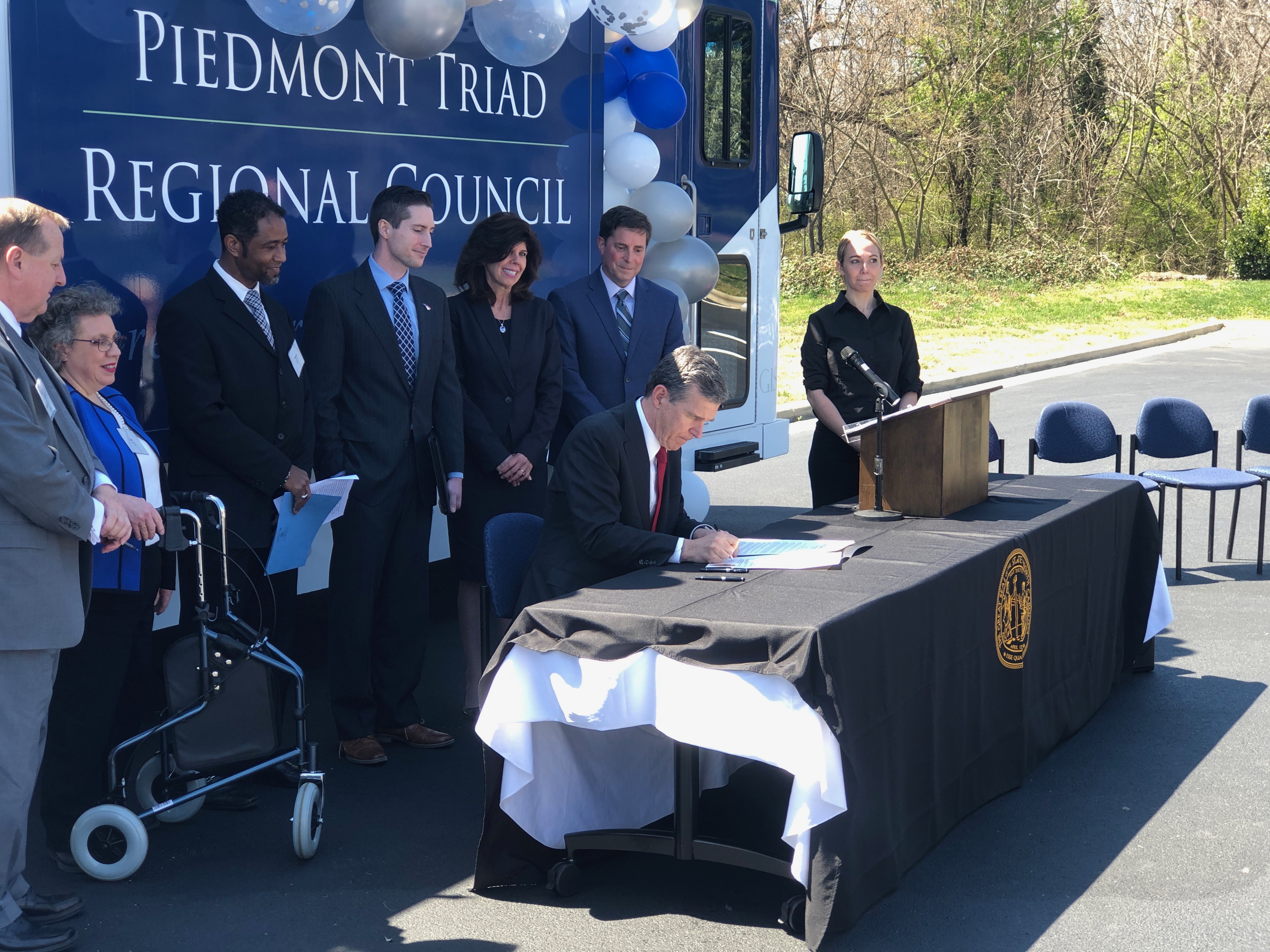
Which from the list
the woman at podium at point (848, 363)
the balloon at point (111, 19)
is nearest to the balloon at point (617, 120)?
the woman at podium at point (848, 363)

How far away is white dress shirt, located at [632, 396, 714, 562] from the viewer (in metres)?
4.11

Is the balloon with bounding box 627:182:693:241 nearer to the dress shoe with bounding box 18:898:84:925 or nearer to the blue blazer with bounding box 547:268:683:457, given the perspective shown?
the blue blazer with bounding box 547:268:683:457

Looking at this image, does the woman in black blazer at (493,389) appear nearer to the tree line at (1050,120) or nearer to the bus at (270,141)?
the bus at (270,141)

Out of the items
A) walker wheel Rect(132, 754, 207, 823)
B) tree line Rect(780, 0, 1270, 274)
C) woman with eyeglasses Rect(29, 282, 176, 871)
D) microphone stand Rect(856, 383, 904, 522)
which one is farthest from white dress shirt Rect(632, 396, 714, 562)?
tree line Rect(780, 0, 1270, 274)

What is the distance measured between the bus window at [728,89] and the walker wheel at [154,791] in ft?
15.4

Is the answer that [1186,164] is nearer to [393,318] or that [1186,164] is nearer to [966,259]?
[966,259]

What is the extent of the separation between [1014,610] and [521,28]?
118 inches

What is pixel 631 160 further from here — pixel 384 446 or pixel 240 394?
pixel 240 394

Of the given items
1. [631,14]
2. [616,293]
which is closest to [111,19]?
[616,293]

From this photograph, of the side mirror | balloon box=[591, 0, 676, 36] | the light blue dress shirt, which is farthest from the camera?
the side mirror

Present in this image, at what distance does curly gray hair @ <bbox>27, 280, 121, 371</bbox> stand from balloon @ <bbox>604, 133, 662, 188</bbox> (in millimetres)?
2974

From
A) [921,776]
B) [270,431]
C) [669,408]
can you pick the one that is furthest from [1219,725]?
[270,431]

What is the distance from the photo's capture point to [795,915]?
3.52m

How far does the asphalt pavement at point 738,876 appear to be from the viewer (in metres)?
3.54
